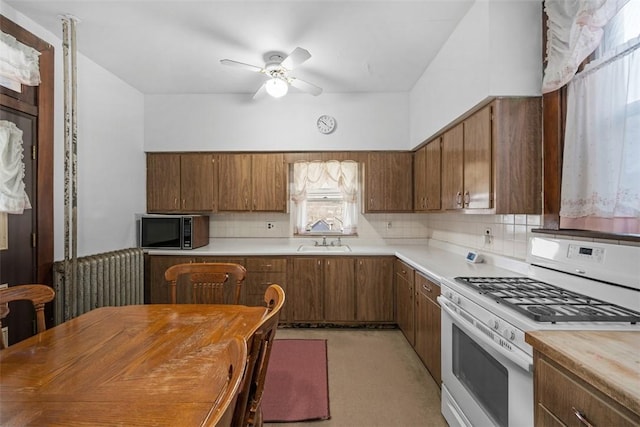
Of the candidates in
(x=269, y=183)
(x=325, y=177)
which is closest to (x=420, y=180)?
(x=325, y=177)

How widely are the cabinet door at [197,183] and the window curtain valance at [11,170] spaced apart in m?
1.65

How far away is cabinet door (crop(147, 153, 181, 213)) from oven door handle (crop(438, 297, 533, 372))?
3402 mm

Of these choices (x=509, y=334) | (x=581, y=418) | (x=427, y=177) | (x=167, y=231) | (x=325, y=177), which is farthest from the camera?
(x=325, y=177)

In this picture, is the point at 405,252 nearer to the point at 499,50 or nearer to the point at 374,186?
the point at 374,186

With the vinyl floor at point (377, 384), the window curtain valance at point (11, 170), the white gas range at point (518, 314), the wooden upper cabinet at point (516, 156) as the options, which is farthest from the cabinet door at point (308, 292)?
the window curtain valance at point (11, 170)

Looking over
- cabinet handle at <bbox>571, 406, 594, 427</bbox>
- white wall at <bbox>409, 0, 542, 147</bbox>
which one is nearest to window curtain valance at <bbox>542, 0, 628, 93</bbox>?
white wall at <bbox>409, 0, 542, 147</bbox>

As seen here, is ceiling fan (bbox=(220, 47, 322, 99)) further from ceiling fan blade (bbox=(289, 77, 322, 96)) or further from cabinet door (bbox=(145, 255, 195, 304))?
cabinet door (bbox=(145, 255, 195, 304))

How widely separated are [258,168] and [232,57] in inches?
52.2

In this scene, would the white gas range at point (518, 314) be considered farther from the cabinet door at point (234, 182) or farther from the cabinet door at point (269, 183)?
the cabinet door at point (234, 182)

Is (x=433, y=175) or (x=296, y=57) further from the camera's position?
(x=433, y=175)

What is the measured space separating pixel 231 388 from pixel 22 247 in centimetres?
270

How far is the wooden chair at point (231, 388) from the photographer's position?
548 millimetres

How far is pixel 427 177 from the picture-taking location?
3348 millimetres

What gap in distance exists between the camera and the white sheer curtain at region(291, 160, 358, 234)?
162 inches
